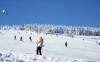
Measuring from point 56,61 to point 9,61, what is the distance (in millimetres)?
3844

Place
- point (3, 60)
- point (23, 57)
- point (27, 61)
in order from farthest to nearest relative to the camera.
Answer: point (23, 57) → point (27, 61) → point (3, 60)

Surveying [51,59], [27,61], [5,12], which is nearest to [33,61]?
[27,61]

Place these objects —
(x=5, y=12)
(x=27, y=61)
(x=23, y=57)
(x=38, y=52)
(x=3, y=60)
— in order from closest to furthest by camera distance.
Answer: (x=3, y=60) → (x=27, y=61) → (x=23, y=57) → (x=5, y=12) → (x=38, y=52)

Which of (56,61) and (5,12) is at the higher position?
(5,12)

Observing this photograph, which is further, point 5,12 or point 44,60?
point 5,12

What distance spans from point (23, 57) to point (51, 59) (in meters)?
1.71

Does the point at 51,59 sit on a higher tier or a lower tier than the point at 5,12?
lower

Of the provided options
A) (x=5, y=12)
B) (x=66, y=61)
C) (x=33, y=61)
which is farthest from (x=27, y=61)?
(x=5, y=12)

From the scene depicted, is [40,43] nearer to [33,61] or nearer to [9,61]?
[33,61]

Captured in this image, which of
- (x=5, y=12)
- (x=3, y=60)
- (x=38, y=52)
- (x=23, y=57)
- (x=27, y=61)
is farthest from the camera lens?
(x=38, y=52)

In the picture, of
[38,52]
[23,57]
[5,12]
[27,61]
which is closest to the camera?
[27,61]

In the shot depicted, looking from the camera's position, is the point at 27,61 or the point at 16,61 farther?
the point at 27,61

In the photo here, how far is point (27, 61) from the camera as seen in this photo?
15.6 meters

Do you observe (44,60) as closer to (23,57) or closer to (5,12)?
(23,57)
